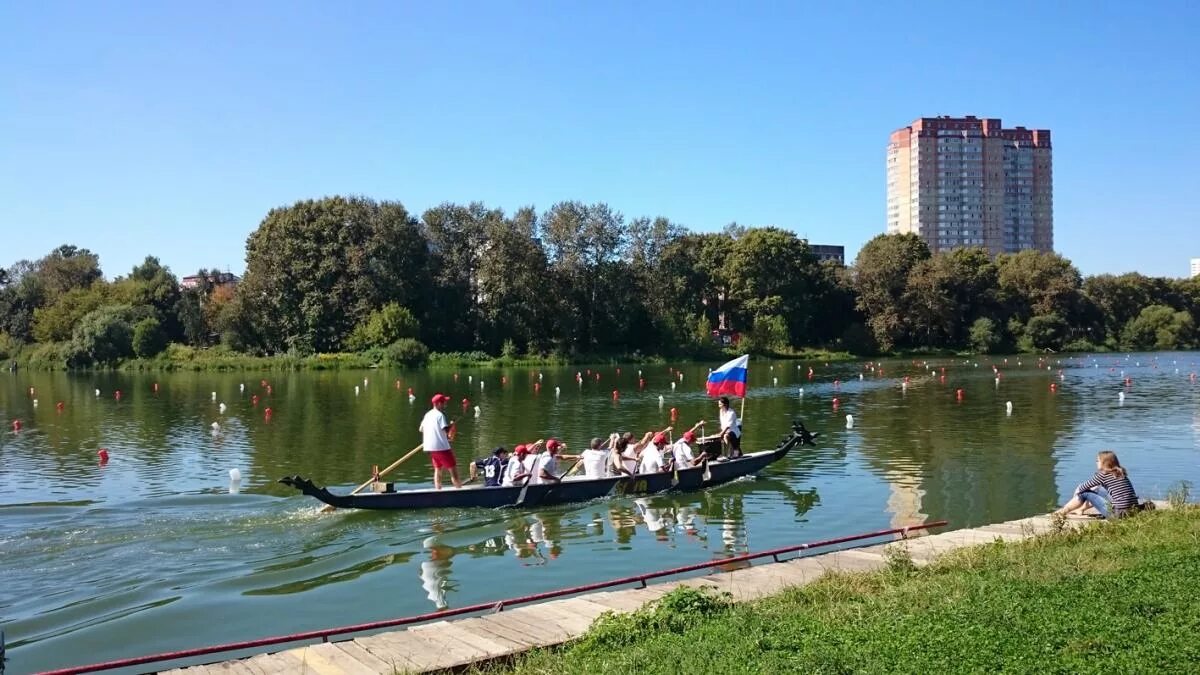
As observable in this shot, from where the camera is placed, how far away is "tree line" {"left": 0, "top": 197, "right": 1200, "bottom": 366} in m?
80.2

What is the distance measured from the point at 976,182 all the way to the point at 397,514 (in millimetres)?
194182

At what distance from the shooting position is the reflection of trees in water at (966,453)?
64.5ft

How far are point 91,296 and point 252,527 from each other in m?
86.5

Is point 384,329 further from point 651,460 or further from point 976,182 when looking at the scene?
point 976,182

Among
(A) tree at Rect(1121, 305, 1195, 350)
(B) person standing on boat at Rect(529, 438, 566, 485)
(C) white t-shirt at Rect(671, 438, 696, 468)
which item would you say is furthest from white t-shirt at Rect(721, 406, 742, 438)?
(A) tree at Rect(1121, 305, 1195, 350)

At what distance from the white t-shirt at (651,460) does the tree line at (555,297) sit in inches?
2199

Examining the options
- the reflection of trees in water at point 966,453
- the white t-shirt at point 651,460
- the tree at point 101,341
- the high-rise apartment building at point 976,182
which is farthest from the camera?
the high-rise apartment building at point 976,182

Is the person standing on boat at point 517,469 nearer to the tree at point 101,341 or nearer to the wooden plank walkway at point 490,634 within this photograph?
the wooden plank walkway at point 490,634

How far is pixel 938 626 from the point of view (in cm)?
824

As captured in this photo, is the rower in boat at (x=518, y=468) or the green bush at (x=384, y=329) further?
the green bush at (x=384, y=329)

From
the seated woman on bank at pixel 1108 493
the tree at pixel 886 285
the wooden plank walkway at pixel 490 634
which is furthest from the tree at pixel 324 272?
the wooden plank walkway at pixel 490 634

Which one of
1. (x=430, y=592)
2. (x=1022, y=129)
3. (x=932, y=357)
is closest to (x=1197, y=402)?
(x=430, y=592)

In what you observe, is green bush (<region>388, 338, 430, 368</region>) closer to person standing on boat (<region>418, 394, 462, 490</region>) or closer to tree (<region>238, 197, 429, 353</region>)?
tree (<region>238, 197, 429, 353</region>)

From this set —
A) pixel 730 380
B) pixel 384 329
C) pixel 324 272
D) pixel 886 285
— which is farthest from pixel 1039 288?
pixel 730 380
